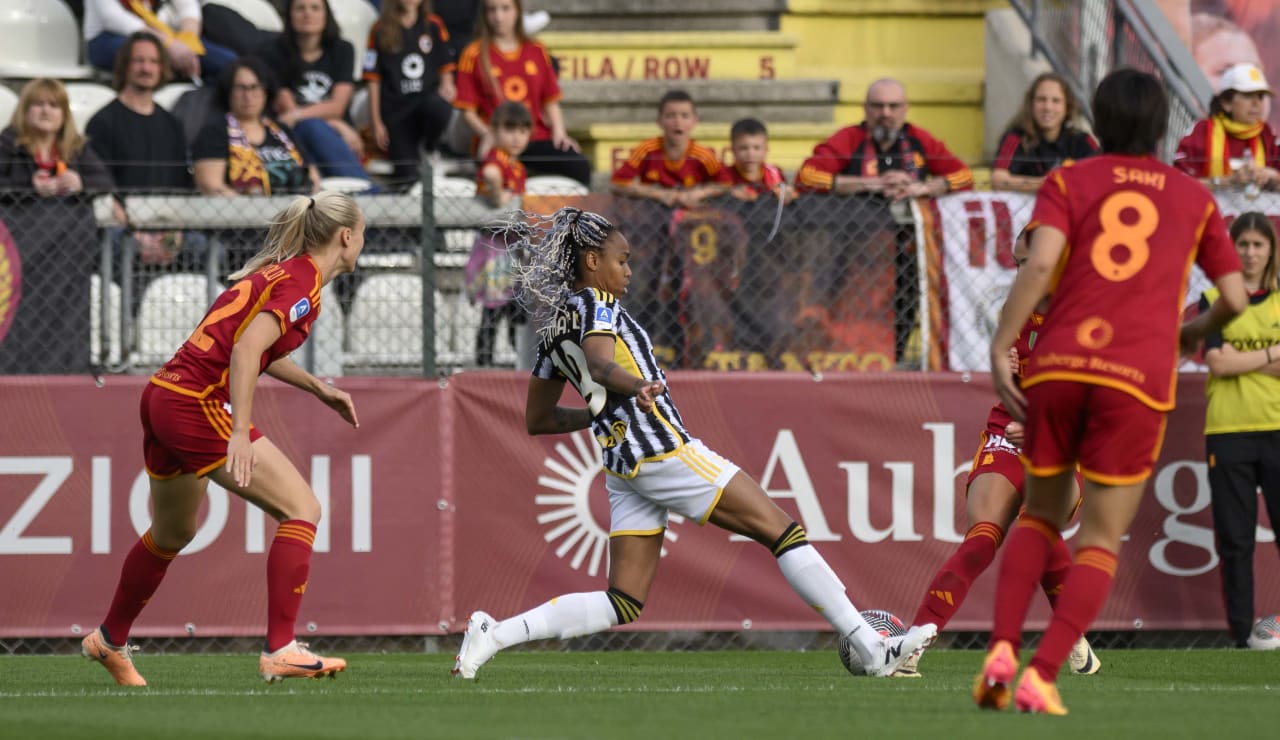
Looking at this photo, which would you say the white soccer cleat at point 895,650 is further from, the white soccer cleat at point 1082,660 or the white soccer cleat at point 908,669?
the white soccer cleat at point 1082,660

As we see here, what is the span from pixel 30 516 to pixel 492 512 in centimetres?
247

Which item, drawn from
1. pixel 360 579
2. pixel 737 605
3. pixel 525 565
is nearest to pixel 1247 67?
pixel 737 605

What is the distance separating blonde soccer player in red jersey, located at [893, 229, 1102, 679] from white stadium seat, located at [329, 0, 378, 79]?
873 centimetres

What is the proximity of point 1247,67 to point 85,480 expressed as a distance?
24.1 ft

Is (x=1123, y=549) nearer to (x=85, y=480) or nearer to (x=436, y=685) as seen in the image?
(x=436, y=685)

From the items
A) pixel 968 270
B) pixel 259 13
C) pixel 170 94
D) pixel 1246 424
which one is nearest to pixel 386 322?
pixel 968 270

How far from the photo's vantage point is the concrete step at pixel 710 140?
598 inches

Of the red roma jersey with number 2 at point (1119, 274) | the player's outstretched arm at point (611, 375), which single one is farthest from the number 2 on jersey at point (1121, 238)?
the player's outstretched arm at point (611, 375)

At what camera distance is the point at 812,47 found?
55.0 ft

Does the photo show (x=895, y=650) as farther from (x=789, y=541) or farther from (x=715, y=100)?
(x=715, y=100)

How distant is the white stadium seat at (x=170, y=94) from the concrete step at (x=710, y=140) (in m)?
3.15

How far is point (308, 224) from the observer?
25.3 feet

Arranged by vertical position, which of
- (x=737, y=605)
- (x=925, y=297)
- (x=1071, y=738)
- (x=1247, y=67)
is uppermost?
(x=1247, y=67)

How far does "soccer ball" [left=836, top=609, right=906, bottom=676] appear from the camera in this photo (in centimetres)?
802
